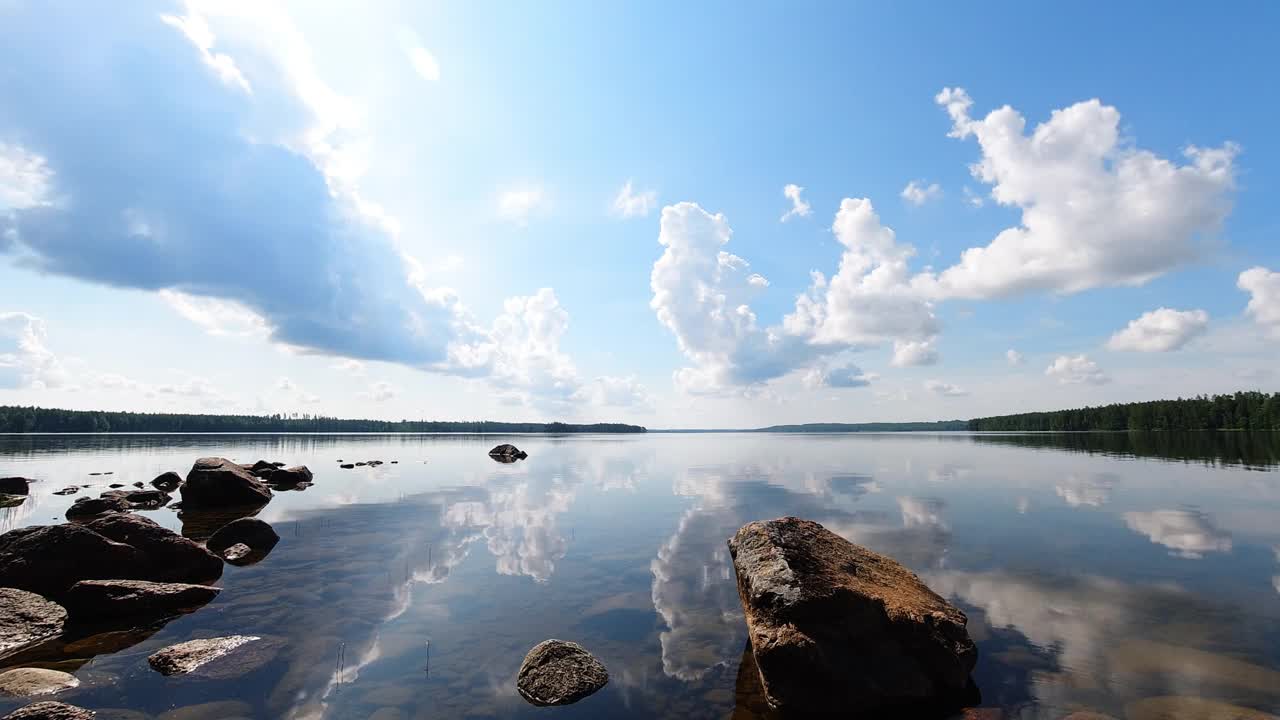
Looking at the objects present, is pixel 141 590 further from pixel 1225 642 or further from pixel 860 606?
pixel 1225 642

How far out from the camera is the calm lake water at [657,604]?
378 inches

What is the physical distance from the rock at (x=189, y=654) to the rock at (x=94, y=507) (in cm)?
2431

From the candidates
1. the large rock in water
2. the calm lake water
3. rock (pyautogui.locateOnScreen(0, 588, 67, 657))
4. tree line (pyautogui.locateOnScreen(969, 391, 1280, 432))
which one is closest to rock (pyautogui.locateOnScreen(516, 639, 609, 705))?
the calm lake water

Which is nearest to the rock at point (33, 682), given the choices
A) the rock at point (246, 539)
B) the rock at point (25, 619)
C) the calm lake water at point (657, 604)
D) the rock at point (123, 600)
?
the calm lake water at point (657, 604)

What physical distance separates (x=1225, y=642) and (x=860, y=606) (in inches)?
368

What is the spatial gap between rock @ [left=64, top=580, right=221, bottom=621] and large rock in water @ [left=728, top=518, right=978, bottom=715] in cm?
1542

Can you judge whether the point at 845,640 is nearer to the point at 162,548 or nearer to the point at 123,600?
the point at 123,600

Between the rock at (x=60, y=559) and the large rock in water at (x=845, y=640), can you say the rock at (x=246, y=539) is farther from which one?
the large rock in water at (x=845, y=640)

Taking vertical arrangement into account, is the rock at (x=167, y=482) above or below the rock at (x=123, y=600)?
below

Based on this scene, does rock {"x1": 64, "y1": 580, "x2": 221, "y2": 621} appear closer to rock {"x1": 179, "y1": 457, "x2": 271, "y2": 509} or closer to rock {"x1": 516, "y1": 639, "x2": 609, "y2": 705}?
rock {"x1": 516, "y1": 639, "x2": 609, "y2": 705}

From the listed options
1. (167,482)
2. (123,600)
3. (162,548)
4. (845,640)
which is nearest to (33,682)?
(123,600)

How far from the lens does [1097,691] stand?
9562 millimetres

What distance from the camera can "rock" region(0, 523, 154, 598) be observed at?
14.6m

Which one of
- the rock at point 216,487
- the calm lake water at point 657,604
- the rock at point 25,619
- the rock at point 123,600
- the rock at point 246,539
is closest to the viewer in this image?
the calm lake water at point 657,604
